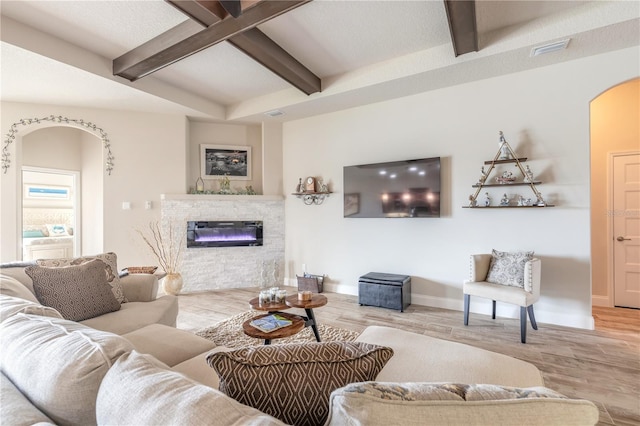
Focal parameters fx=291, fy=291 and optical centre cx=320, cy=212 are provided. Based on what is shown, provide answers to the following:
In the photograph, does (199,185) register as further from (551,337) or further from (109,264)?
(551,337)

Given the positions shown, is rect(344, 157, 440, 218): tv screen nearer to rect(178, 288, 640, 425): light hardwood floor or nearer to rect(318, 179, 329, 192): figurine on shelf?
rect(318, 179, 329, 192): figurine on shelf

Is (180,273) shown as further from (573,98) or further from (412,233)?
(573,98)

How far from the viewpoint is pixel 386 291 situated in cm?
364

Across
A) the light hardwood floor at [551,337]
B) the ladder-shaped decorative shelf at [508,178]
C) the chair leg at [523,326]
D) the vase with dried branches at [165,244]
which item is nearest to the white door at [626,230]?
the light hardwood floor at [551,337]

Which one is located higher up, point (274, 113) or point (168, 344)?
point (274, 113)

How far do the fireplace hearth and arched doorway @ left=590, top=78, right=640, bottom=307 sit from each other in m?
4.80

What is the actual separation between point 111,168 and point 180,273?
1.86m

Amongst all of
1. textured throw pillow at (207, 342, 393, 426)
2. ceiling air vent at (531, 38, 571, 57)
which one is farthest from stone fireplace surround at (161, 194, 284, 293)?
textured throw pillow at (207, 342, 393, 426)

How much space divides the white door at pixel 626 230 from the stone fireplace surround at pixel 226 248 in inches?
182

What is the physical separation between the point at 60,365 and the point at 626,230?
211 inches

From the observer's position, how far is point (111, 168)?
430 centimetres

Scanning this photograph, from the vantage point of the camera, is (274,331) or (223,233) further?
(223,233)

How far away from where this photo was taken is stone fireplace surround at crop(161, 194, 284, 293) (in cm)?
462

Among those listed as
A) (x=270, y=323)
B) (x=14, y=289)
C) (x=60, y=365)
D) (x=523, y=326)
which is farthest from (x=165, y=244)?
(x=523, y=326)
